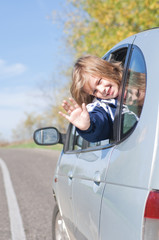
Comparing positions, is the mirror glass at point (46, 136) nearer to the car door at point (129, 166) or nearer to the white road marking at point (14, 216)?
the car door at point (129, 166)

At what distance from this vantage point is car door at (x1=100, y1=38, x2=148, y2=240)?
62.5 inches

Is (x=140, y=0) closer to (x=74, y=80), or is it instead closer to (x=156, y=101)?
(x=74, y=80)

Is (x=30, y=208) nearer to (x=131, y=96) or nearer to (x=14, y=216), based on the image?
(x=14, y=216)

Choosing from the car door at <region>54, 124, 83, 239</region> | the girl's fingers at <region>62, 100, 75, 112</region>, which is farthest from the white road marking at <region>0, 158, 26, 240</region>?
the girl's fingers at <region>62, 100, 75, 112</region>

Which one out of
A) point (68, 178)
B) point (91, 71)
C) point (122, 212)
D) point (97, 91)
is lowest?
point (68, 178)

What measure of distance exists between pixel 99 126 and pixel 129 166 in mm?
576

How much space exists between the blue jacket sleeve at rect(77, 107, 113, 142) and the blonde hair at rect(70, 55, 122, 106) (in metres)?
0.29

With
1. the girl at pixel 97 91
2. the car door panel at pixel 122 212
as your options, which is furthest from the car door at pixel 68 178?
the car door panel at pixel 122 212

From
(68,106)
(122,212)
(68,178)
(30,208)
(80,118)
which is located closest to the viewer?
(122,212)

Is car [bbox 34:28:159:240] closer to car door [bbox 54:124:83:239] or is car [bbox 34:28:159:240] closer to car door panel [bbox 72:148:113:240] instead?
car door panel [bbox 72:148:113:240]

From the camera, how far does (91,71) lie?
255 centimetres

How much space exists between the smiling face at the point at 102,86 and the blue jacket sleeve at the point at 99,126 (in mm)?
227

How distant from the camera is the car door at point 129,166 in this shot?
159cm

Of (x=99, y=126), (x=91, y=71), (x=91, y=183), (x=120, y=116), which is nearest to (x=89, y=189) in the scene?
(x=91, y=183)
